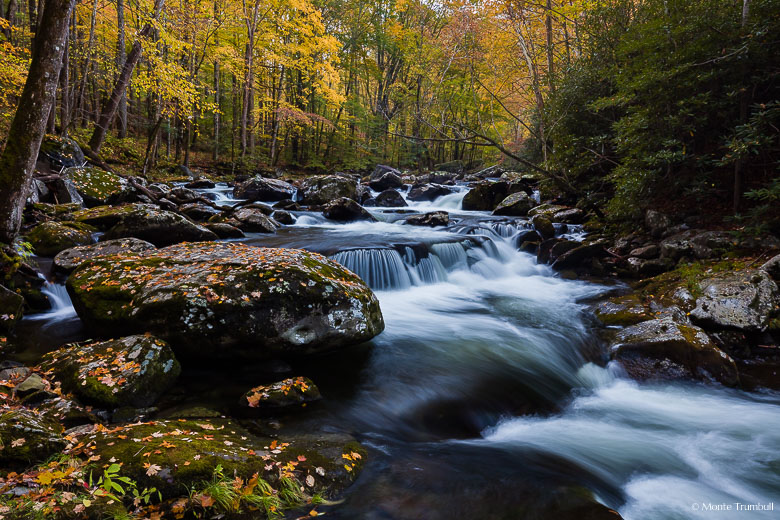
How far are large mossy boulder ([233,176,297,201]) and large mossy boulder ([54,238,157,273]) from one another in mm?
9451

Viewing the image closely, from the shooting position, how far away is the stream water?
2.96 meters

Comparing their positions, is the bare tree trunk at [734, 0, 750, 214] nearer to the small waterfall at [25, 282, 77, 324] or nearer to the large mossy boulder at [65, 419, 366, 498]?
the large mossy boulder at [65, 419, 366, 498]

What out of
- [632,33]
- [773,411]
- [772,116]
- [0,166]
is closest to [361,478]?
[773,411]

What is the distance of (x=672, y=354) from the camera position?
5.30 meters

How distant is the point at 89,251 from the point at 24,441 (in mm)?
5737

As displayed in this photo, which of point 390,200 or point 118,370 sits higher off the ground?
point 390,200

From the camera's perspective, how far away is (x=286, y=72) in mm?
25922

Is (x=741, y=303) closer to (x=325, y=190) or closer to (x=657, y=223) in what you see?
(x=657, y=223)

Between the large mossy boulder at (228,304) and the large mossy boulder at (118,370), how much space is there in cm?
42

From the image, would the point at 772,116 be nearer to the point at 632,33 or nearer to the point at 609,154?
the point at 632,33

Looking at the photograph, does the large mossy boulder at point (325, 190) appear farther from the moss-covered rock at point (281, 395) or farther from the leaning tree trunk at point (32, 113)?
the moss-covered rock at point (281, 395)

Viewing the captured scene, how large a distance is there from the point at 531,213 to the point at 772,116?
7.95 metres

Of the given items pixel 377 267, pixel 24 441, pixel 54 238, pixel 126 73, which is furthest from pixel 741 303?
pixel 126 73

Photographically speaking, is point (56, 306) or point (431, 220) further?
point (431, 220)
